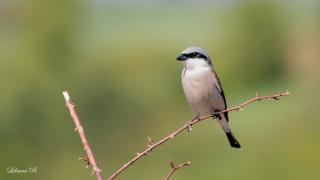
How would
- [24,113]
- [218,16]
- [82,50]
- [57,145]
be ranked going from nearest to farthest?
[57,145], [24,113], [82,50], [218,16]

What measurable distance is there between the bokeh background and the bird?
773 cm

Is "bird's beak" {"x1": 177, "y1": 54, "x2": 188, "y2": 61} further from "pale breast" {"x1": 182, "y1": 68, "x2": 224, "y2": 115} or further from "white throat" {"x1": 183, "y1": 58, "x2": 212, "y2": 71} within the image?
"pale breast" {"x1": 182, "y1": 68, "x2": 224, "y2": 115}

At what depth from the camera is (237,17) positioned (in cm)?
2823

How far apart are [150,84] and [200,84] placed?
18.4 metres

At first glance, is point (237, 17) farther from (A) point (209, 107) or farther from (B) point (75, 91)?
(A) point (209, 107)

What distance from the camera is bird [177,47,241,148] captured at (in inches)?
199

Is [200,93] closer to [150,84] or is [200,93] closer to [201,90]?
[201,90]

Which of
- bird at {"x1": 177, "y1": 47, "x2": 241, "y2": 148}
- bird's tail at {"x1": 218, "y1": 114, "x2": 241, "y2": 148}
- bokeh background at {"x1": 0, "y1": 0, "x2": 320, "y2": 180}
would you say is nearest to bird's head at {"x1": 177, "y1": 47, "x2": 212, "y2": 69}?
bird at {"x1": 177, "y1": 47, "x2": 241, "y2": 148}

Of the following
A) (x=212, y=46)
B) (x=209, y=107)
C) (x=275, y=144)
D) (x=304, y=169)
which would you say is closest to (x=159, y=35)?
(x=212, y=46)

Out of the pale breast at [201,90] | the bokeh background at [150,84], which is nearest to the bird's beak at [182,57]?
the pale breast at [201,90]

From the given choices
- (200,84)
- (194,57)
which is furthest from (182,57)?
(200,84)

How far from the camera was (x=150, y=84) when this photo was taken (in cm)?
2358

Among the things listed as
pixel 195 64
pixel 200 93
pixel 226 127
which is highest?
pixel 195 64

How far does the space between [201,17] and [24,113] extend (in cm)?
1505
